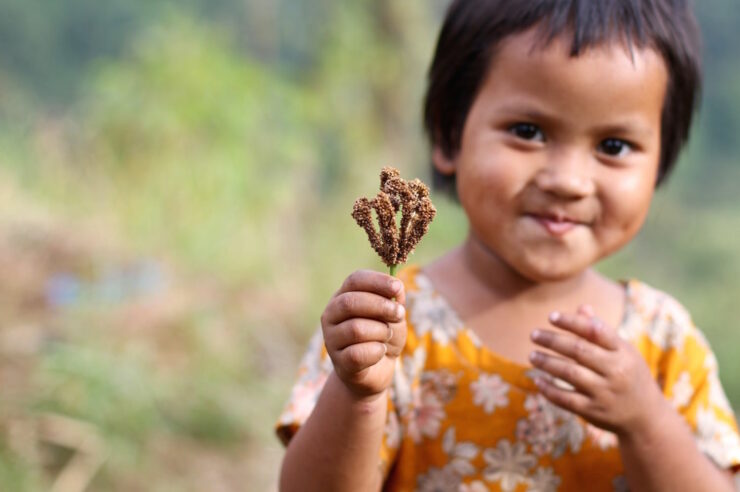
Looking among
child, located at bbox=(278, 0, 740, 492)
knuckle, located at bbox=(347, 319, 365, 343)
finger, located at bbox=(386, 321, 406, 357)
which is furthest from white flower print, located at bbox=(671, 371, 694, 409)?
knuckle, located at bbox=(347, 319, 365, 343)

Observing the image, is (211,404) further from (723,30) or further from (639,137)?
(723,30)

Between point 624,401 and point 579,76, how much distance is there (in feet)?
1.77

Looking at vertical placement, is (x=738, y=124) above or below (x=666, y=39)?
above

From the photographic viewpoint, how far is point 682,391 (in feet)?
6.00

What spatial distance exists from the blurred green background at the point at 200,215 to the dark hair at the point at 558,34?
1740mm

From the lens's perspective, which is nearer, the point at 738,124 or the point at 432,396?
the point at 432,396

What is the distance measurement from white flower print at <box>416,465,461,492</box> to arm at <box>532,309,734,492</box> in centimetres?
27

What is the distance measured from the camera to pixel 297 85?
17.8 feet

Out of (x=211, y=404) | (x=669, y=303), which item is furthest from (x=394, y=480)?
(x=211, y=404)

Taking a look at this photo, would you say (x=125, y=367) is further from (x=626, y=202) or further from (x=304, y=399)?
(x=626, y=202)

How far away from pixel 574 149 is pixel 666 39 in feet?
0.90

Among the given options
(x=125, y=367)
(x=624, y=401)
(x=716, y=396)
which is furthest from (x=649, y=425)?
(x=125, y=367)

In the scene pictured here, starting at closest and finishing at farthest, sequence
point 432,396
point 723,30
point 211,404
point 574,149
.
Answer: point 574,149 → point 432,396 → point 211,404 → point 723,30

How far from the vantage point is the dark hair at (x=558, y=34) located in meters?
1.65
